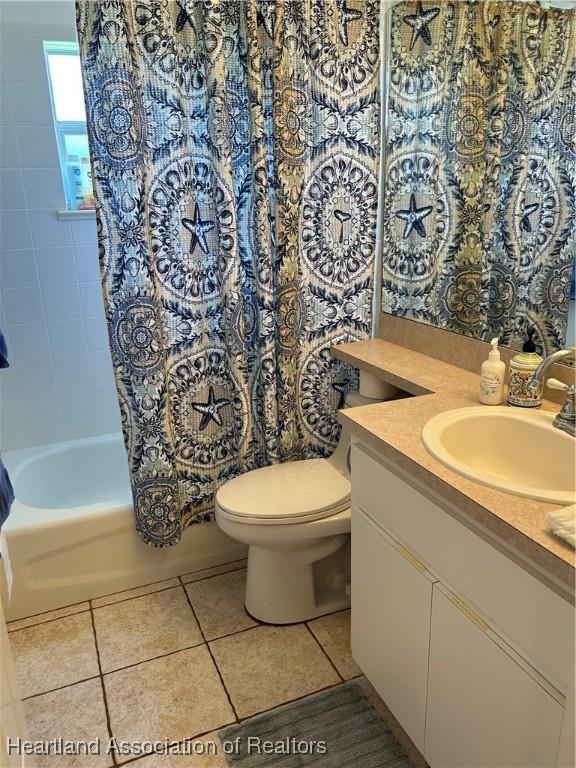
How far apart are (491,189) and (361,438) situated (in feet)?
2.77

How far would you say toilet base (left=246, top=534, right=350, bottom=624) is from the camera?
6.17 feet

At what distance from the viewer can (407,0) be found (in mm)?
1867

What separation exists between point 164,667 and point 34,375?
1.45m

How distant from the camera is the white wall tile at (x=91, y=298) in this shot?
8.34 feet

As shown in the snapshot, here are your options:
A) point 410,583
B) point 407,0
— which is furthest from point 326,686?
point 407,0

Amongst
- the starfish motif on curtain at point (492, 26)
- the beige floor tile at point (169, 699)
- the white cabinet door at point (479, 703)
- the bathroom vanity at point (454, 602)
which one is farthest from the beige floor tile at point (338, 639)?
the starfish motif on curtain at point (492, 26)

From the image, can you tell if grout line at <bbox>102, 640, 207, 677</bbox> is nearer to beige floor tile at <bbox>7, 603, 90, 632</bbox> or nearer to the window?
beige floor tile at <bbox>7, 603, 90, 632</bbox>

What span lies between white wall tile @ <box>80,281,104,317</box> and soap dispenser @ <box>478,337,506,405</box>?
1785 mm

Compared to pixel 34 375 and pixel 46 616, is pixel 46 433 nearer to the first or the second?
pixel 34 375

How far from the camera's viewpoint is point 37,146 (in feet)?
7.60

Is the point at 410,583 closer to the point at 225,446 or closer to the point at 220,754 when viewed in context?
the point at 220,754

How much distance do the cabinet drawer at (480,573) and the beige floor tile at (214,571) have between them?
1044 millimetres

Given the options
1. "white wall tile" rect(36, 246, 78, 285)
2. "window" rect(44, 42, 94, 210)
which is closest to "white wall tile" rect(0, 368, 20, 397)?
"white wall tile" rect(36, 246, 78, 285)

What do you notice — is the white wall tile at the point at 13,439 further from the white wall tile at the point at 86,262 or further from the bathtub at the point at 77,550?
the white wall tile at the point at 86,262
